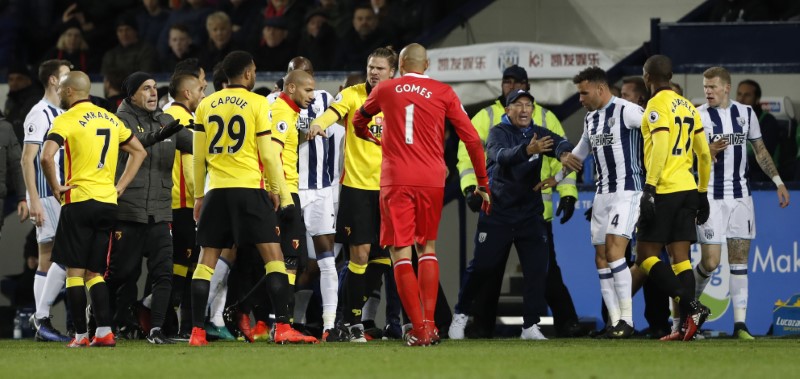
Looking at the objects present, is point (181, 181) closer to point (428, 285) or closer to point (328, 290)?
point (328, 290)

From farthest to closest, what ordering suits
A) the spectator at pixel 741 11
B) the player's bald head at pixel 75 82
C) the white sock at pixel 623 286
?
the spectator at pixel 741 11, the white sock at pixel 623 286, the player's bald head at pixel 75 82

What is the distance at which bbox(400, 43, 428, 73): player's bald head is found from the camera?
33.5 ft

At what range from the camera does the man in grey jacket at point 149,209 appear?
1121 cm

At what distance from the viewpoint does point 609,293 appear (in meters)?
12.0

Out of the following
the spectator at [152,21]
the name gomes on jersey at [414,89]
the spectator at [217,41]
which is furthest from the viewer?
the spectator at [152,21]

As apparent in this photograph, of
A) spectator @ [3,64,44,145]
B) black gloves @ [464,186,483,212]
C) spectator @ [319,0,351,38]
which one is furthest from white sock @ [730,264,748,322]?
spectator @ [3,64,44,145]

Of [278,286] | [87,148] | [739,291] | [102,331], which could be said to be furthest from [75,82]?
[739,291]

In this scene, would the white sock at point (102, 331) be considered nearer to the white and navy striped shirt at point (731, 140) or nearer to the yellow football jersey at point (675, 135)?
the yellow football jersey at point (675, 135)

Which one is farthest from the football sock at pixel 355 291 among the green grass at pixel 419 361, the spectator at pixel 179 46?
the spectator at pixel 179 46

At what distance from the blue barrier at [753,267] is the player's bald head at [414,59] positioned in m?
3.71

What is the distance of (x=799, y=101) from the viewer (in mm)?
14336

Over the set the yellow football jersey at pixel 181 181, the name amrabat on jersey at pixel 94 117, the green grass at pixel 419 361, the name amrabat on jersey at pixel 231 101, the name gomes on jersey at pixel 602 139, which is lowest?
the green grass at pixel 419 361

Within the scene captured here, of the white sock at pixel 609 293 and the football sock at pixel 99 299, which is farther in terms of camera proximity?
the white sock at pixel 609 293

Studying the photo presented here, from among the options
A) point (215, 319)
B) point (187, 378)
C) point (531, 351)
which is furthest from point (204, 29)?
point (187, 378)
